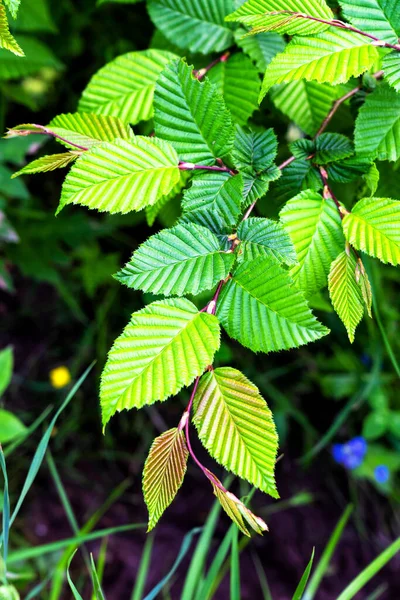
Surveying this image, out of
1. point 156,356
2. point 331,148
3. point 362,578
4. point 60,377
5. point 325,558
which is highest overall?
point 331,148

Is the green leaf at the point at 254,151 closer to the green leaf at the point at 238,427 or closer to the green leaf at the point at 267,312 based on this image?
the green leaf at the point at 267,312

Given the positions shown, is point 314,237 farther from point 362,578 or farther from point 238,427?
point 362,578

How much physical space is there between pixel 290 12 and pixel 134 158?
0.81ft

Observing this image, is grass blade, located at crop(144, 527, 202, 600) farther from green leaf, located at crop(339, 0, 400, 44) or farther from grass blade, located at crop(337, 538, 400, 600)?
green leaf, located at crop(339, 0, 400, 44)

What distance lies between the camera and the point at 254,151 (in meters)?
0.71

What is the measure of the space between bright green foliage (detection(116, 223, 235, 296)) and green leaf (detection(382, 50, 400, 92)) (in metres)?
0.27

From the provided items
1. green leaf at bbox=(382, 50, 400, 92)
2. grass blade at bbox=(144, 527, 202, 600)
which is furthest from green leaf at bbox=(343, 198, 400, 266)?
grass blade at bbox=(144, 527, 202, 600)

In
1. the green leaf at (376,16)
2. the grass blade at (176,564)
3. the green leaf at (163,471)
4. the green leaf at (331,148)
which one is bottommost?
the grass blade at (176,564)

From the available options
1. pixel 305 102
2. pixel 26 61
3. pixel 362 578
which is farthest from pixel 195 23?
pixel 362 578

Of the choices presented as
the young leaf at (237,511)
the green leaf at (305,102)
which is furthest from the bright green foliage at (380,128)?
the young leaf at (237,511)

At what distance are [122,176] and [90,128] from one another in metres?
0.10

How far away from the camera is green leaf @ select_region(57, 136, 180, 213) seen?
2.03ft

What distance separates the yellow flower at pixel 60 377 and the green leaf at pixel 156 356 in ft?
4.55

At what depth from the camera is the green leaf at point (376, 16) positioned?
667mm
